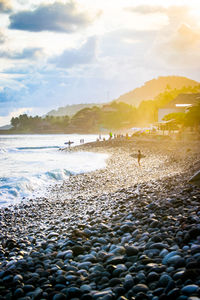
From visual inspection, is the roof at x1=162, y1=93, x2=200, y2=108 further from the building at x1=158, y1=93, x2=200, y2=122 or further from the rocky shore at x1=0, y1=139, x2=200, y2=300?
the rocky shore at x1=0, y1=139, x2=200, y2=300

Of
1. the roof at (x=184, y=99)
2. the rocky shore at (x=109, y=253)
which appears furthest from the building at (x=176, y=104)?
the rocky shore at (x=109, y=253)

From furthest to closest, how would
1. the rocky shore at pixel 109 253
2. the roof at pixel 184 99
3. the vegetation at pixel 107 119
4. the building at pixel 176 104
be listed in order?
the vegetation at pixel 107 119
the roof at pixel 184 99
the building at pixel 176 104
the rocky shore at pixel 109 253

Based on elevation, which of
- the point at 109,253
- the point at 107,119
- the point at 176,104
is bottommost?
the point at 109,253

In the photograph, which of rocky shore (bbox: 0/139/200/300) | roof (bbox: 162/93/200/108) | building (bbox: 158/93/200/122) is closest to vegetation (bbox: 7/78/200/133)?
roof (bbox: 162/93/200/108)

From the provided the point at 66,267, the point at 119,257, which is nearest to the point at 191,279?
the point at 119,257

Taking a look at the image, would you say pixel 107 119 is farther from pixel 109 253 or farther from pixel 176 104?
pixel 109 253

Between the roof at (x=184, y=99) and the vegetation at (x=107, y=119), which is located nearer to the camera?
the roof at (x=184, y=99)

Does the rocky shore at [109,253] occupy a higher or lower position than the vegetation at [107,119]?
lower

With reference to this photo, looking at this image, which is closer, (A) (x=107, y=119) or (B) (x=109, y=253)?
(B) (x=109, y=253)

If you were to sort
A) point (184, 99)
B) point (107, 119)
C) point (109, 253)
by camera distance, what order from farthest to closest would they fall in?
1. point (107, 119)
2. point (184, 99)
3. point (109, 253)

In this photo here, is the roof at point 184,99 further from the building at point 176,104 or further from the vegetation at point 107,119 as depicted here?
the vegetation at point 107,119

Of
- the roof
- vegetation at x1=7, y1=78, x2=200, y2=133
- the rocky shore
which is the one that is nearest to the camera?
the rocky shore

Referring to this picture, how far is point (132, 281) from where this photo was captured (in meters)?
3.47

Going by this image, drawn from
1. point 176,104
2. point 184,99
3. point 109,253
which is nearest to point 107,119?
point 184,99
